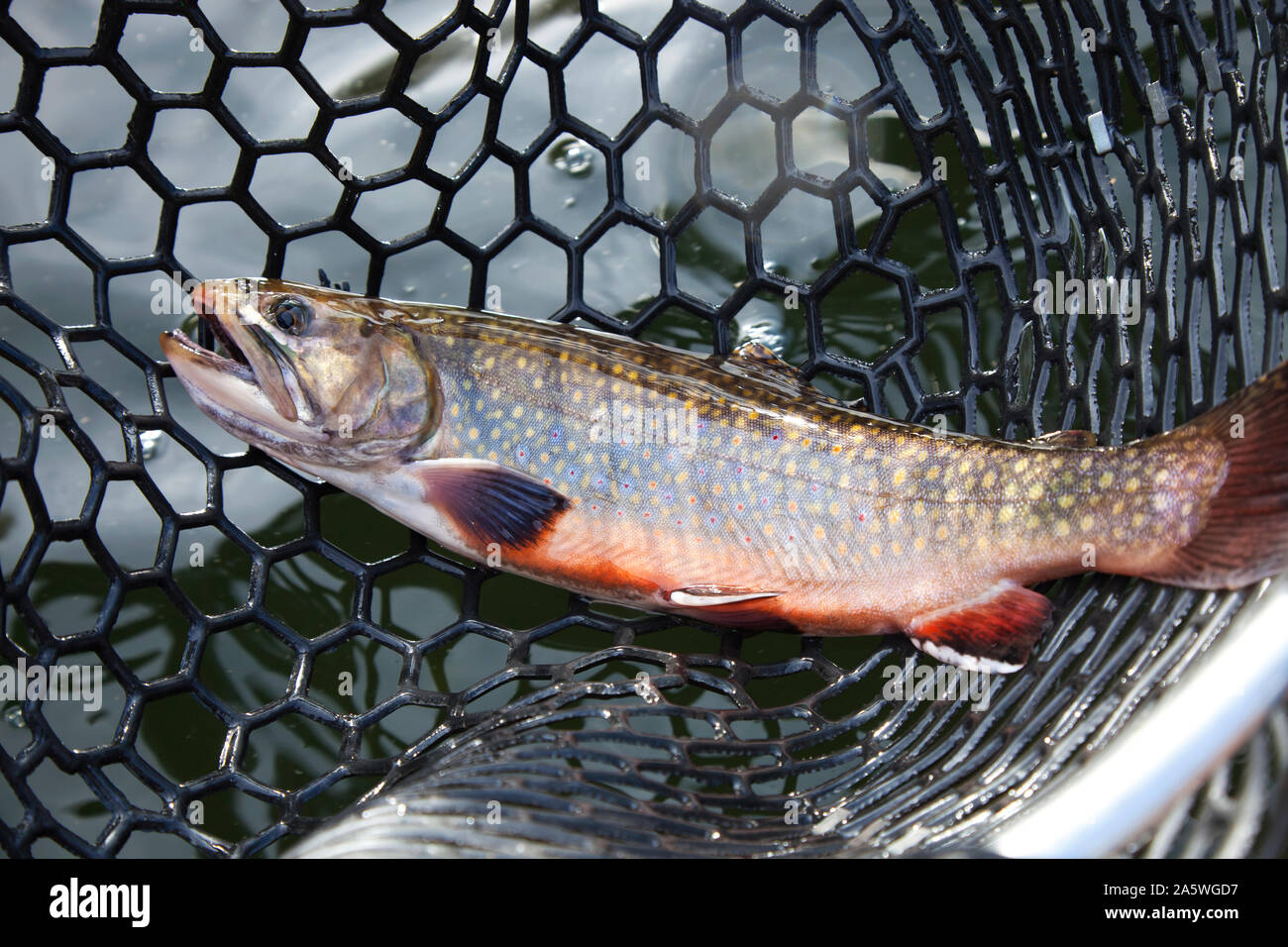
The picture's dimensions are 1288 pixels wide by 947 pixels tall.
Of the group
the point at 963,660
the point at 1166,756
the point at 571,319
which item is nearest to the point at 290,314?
the point at 571,319

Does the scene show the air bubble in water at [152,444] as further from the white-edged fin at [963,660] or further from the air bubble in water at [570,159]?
the white-edged fin at [963,660]

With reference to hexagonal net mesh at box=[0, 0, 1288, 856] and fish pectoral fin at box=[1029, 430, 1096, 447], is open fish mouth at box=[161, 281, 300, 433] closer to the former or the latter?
hexagonal net mesh at box=[0, 0, 1288, 856]

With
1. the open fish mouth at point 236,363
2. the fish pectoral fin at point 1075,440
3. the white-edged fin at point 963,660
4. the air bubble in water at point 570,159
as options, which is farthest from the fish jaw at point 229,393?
the fish pectoral fin at point 1075,440

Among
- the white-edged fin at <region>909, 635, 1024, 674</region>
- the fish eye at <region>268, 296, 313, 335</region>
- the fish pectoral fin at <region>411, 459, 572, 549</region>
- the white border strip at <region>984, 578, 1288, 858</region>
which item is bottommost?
the white border strip at <region>984, 578, 1288, 858</region>

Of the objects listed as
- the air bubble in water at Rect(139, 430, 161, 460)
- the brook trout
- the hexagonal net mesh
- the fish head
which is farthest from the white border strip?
the air bubble in water at Rect(139, 430, 161, 460)
